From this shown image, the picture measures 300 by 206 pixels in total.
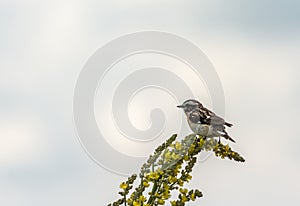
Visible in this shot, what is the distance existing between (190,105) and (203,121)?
422 millimetres

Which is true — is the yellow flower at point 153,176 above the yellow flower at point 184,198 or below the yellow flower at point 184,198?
above

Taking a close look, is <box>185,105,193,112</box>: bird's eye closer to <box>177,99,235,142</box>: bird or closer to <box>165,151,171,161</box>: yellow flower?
<box>177,99,235,142</box>: bird

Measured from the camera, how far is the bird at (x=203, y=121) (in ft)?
18.9

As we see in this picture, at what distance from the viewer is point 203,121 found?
5934 mm

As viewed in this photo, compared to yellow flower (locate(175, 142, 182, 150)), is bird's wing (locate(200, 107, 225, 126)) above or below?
above

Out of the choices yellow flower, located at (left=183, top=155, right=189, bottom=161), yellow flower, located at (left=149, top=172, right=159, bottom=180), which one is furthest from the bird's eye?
yellow flower, located at (left=149, top=172, right=159, bottom=180)

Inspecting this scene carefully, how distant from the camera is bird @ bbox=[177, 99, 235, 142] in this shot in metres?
5.76

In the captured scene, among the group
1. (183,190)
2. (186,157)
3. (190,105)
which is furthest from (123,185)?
(190,105)

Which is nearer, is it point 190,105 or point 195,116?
point 195,116

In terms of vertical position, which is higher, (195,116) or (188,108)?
(188,108)

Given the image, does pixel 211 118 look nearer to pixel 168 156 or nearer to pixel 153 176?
pixel 168 156

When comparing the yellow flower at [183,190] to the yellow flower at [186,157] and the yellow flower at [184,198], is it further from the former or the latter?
the yellow flower at [186,157]

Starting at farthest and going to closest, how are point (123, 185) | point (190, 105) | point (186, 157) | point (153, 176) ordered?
point (190, 105) < point (186, 157) < point (123, 185) < point (153, 176)

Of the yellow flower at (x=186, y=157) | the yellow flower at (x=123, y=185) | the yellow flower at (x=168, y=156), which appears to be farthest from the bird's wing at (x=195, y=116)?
the yellow flower at (x=123, y=185)
